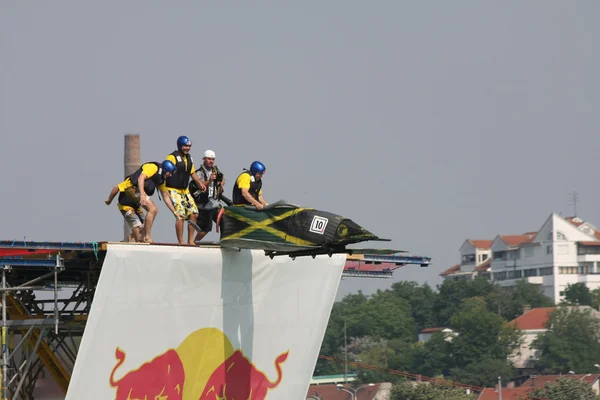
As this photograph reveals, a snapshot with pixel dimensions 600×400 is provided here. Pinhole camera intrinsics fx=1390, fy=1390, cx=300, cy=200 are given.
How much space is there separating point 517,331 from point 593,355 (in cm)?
1240

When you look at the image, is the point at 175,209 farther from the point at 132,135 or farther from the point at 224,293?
the point at 132,135

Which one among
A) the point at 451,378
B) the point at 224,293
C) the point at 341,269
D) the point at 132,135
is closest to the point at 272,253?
the point at 224,293

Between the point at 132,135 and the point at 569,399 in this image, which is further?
the point at 569,399

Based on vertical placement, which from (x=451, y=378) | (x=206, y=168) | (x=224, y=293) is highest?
(x=206, y=168)

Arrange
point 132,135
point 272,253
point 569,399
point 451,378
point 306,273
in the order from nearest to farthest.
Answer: point 272,253, point 306,273, point 132,135, point 569,399, point 451,378

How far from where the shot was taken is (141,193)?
1184 inches

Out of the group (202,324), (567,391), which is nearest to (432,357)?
(567,391)

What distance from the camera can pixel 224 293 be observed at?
33.5m

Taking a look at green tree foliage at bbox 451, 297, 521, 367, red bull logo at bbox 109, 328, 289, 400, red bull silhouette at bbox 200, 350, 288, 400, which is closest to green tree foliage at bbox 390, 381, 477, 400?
green tree foliage at bbox 451, 297, 521, 367

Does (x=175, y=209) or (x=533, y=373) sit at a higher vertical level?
(x=175, y=209)

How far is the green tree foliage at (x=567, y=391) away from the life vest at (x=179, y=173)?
11061cm

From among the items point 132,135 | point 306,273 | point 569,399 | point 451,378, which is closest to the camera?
point 306,273

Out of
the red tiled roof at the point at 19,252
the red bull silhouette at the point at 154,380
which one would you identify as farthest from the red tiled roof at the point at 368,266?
the red tiled roof at the point at 19,252

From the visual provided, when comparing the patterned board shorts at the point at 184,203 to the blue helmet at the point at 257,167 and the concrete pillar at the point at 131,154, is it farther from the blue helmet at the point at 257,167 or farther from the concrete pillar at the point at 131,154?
the concrete pillar at the point at 131,154
